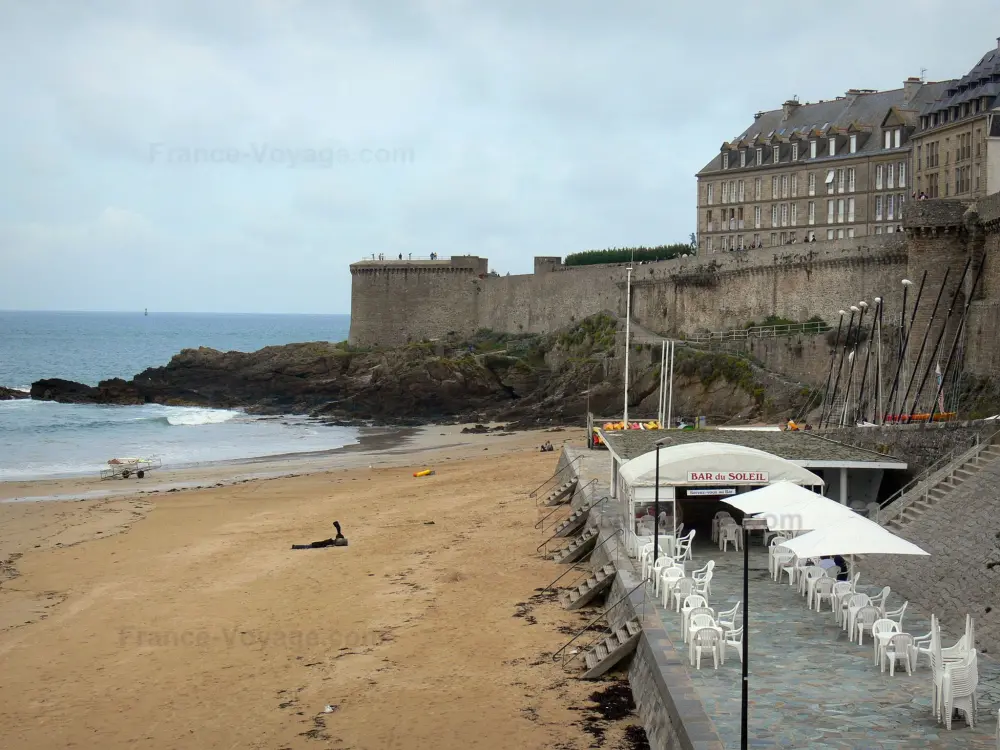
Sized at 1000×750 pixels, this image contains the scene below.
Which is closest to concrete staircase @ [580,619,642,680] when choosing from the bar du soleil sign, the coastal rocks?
the bar du soleil sign

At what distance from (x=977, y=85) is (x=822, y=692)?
121ft

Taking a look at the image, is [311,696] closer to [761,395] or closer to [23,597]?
[23,597]

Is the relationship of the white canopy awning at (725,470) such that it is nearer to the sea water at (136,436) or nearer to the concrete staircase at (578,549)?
the concrete staircase at (578,549)

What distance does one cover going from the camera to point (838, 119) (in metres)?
55.0

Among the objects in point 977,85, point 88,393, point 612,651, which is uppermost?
point 977,85

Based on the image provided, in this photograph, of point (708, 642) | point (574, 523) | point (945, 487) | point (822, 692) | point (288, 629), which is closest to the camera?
point (822, 692)

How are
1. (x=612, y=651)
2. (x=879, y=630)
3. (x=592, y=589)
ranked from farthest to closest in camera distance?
(x=592, y=589) < (x=612, y=651) < (x=879, y=630)

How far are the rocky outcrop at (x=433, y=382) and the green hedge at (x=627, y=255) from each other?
6890mm

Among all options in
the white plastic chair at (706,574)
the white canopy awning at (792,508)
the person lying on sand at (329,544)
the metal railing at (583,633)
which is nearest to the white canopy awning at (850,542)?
the white canopy awning at (792,508)

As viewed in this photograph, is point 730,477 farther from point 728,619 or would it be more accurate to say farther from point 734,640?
point 734,640

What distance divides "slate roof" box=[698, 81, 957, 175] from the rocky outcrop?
12.1 m

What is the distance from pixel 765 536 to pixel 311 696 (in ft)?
27.0

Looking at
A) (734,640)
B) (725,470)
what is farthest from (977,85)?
(734,640)

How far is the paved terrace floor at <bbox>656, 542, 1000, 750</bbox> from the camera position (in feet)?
33.0
